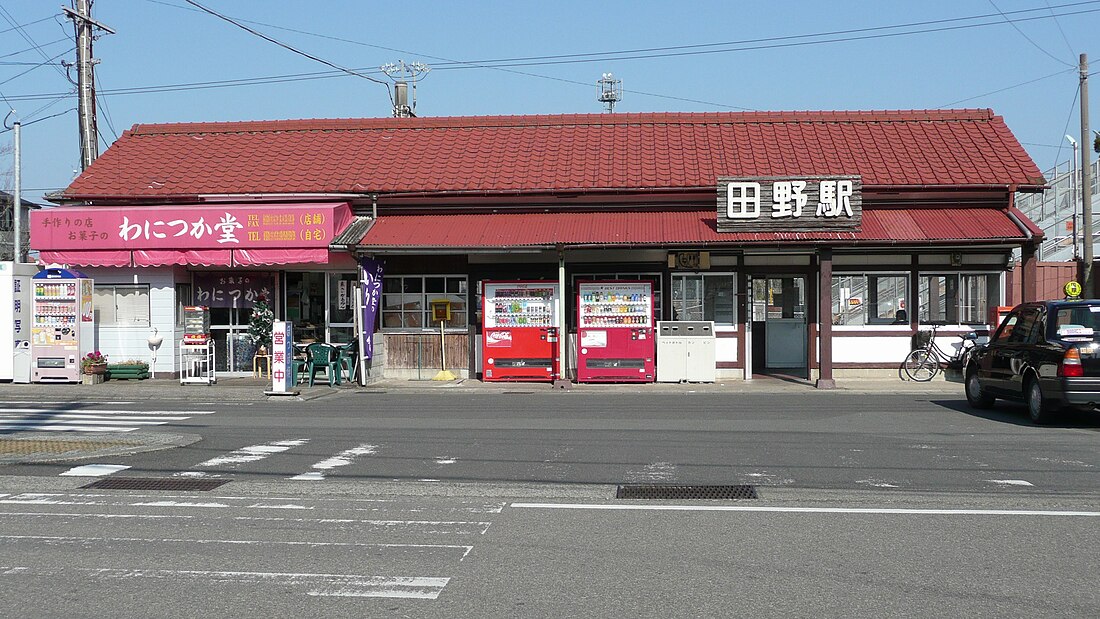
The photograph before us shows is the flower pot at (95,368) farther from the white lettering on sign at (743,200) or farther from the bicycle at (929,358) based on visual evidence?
the bicycle at (929,358)

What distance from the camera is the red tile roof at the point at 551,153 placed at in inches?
859

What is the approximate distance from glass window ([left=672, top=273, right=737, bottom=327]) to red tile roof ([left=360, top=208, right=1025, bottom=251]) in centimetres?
135

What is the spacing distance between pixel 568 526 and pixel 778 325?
1585 cm

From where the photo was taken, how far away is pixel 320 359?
20891 mm

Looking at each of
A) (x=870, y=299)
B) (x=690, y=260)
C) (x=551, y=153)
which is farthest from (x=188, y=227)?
(x=870, y=299)

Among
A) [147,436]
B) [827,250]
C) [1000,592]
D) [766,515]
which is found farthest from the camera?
[827,250]

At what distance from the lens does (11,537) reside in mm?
7469

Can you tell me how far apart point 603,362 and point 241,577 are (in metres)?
14.8

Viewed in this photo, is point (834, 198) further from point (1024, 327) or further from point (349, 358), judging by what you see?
point (349, 358)

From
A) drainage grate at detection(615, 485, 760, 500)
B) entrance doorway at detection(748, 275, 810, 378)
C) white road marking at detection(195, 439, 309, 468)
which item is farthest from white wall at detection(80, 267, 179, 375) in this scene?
drainage grate at detection(615, 485, 760, 500)

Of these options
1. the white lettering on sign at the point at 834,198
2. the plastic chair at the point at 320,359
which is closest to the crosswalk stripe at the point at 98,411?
the plastic chair at the point at 320,359

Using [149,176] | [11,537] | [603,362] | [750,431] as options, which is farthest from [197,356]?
[11,537]

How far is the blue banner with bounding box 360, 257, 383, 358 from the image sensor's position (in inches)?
811

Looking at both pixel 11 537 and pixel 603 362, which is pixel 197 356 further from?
pixel 11 537
